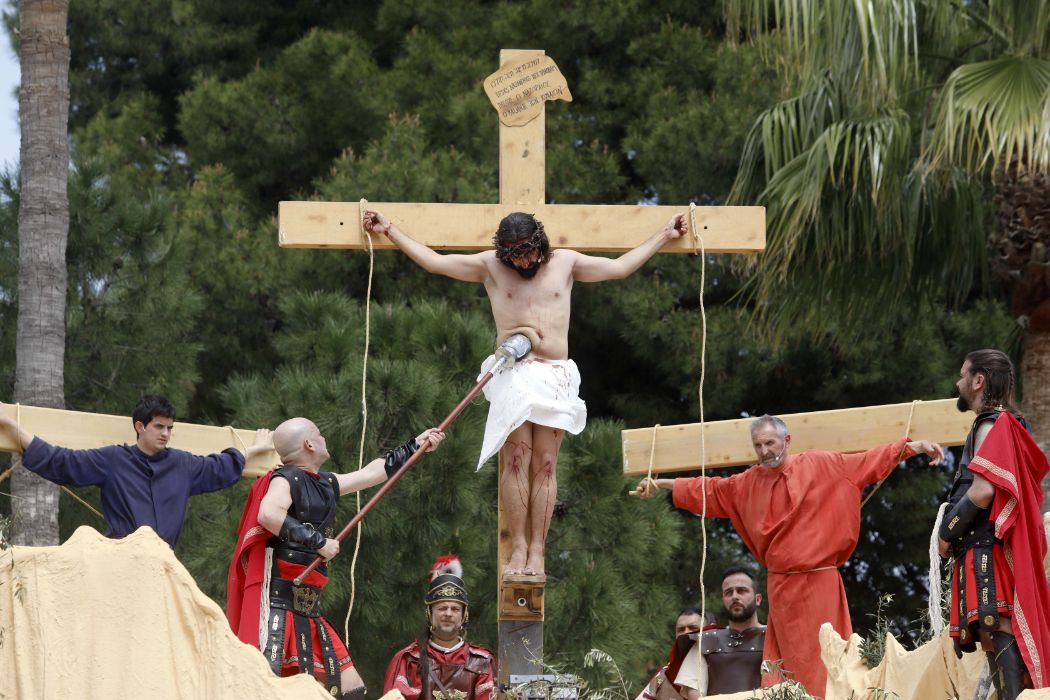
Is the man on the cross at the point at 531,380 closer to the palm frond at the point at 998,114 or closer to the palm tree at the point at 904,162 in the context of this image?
the palm frond at the point at 998,114

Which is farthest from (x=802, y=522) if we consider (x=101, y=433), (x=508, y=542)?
(x=101, y=433)

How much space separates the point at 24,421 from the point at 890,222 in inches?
201

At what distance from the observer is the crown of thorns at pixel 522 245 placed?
6.97 meters

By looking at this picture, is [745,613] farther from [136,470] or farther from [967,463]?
[136,470]

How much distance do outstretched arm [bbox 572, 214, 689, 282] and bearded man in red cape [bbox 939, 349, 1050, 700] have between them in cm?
155

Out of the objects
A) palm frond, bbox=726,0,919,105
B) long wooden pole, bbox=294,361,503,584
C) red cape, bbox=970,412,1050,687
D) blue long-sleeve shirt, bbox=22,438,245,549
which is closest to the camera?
red cape, bbox=970,412,1050,687

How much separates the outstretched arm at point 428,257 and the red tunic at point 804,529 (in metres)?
1.40

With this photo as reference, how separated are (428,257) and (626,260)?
80 centimetres

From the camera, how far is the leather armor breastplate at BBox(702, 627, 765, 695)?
7.59 metres

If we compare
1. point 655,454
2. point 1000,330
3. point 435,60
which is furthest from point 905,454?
point 435,60

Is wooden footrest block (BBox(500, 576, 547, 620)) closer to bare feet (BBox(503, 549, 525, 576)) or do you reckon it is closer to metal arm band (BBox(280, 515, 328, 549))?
bare feet (BBox(503, 549, 525, 576))

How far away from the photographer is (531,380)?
Result: 6.92m

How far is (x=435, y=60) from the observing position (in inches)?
564

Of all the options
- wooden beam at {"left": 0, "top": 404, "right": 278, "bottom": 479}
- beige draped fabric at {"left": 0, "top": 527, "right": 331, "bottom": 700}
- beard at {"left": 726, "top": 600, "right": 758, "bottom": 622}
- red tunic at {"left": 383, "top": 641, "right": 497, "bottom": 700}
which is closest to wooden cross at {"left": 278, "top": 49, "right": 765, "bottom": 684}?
wooden beam at {"left": 0, "top": 404, "right": 278, "bottom": 479}
